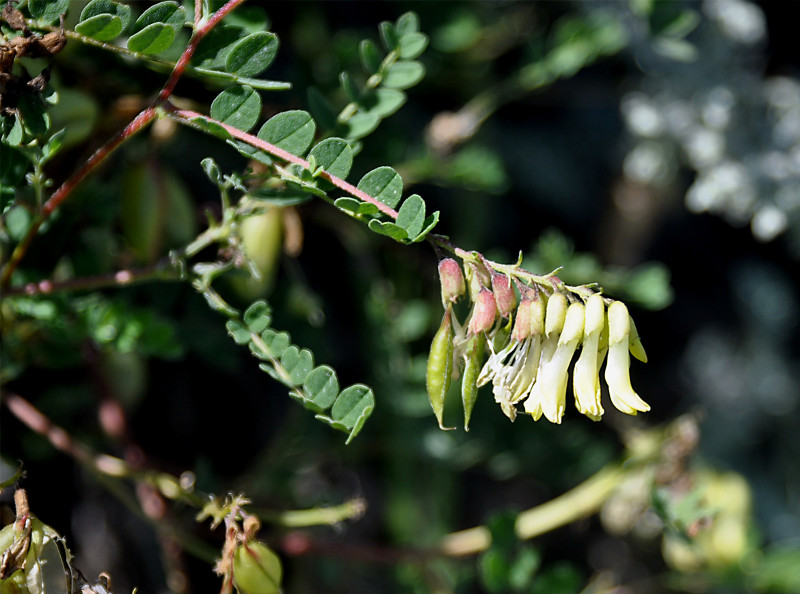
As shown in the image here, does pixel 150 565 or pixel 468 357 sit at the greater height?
pixel 468 357

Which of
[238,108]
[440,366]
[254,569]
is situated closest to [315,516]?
[254,569]

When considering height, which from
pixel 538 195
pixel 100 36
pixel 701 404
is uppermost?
pixel 100 36

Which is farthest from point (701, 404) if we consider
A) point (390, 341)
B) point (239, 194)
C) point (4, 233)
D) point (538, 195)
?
point (4, 233)

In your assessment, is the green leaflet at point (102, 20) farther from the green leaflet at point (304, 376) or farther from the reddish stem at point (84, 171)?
the green leaflet at point (304, 376)

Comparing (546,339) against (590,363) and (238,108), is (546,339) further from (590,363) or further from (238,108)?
(238,108)

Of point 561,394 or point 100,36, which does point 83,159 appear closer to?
point 100,36
